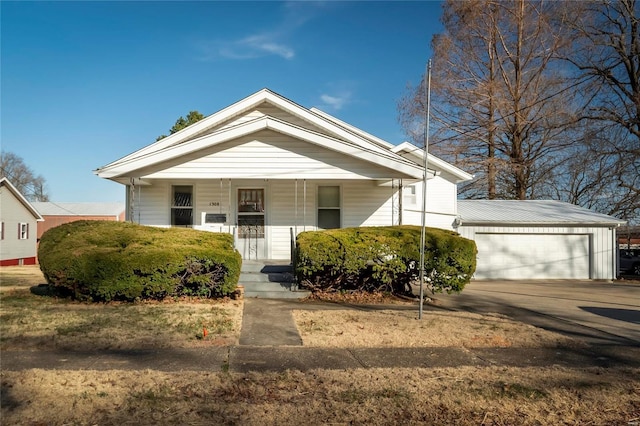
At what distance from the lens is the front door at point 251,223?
580 inches

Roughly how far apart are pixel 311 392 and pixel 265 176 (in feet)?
29.2

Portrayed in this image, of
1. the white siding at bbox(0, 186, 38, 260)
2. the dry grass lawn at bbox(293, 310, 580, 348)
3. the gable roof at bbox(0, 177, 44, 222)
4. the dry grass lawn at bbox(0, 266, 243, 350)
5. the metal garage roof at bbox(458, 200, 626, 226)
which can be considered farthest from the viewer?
the white siding at bbox(0, 186, 38, 260)

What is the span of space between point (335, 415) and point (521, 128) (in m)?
25.9

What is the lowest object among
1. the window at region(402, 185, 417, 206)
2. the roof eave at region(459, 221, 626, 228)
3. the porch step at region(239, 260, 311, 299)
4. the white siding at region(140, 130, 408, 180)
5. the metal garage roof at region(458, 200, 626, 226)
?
the porch step at region(239, 260, 311, 299)

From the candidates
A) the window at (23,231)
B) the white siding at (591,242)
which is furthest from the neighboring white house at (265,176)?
the window at (23,231)

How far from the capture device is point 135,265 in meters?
9.39

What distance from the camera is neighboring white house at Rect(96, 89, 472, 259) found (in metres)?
13.0

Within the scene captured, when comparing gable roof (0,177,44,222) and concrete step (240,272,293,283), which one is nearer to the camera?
concrete step (240,272,293,283)

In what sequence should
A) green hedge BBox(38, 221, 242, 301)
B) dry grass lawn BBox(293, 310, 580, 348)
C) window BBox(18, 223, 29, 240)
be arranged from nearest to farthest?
dry grass lawn BBox(293, 310, 580, 348) → green hedge BBox(38, 221, 242, 301) → window BBox(18, 223, 29, 240)

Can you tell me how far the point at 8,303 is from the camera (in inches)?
379

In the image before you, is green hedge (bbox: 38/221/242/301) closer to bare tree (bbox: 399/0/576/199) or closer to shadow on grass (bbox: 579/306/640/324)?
shadow on grass (bbox: 579/306/640/324)

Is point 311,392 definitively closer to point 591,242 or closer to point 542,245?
point 542,245

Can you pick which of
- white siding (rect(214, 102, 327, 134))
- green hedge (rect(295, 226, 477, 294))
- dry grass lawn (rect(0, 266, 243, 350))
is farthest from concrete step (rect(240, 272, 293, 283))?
white siding (rect(214, 102, 327, 134))

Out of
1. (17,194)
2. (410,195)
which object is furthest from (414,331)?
(17,194)
